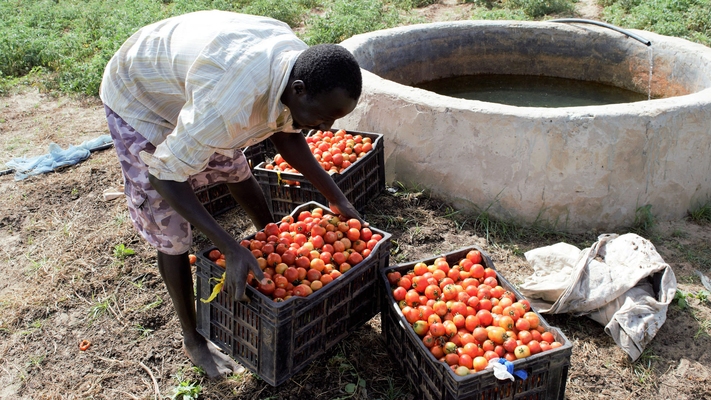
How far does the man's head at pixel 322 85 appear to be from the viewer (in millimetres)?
2225

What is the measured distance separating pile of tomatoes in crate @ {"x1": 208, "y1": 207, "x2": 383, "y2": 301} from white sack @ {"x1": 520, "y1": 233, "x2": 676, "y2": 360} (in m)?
1.12

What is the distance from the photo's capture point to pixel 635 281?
10.9 feet

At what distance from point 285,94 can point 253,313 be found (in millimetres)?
996

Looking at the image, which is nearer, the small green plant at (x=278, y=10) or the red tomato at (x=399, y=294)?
the red tomato at (x=399, y=294)

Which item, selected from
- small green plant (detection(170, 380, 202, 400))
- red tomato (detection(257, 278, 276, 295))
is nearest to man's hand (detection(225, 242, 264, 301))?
red tomato (detection(257, 278, 276, 295))

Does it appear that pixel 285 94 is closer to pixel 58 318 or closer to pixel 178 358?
pixel 178 358

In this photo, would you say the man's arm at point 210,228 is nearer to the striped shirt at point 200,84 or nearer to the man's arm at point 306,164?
the striped shirt at point 200,84

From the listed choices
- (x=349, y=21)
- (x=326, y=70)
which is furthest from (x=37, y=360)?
(x=349, y=21)

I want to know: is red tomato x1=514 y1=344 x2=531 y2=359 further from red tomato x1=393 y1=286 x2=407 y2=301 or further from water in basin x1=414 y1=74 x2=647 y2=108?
water in basin x1=414 y1=74 x2=647 y2=108

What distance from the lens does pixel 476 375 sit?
2408mm

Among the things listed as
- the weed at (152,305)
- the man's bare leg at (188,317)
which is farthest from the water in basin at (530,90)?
the man's bare leg at (188,317)

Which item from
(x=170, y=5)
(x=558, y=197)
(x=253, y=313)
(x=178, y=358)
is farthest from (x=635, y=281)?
(x=170, y=5)

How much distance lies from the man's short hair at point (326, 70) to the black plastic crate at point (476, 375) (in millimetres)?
1125

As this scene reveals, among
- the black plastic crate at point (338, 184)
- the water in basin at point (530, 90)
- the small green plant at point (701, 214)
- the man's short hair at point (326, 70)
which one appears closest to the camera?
the man's short hair at point (326, 70)
